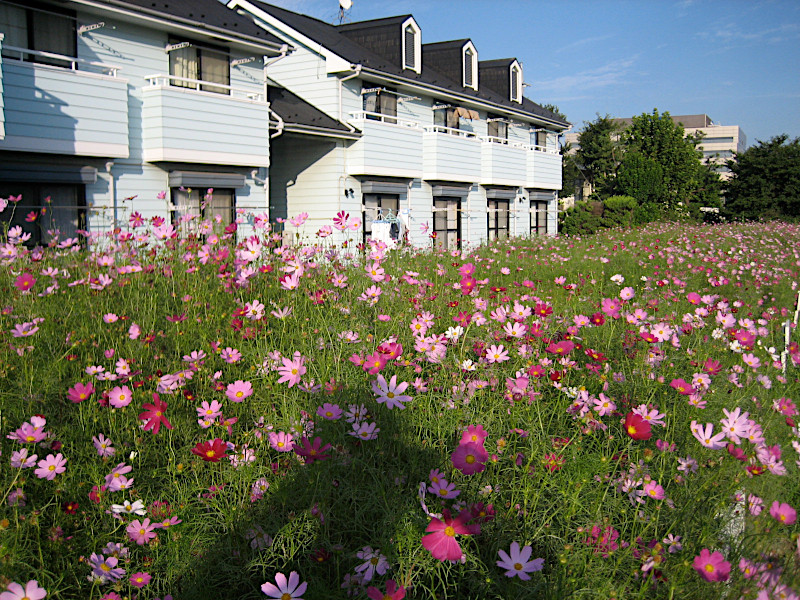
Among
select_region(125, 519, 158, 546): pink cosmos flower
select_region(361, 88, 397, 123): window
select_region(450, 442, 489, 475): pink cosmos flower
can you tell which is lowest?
select_region(125, 519, 158, 546): pink cosmos flower

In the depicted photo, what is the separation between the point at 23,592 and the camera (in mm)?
1503

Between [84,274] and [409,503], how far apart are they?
3.33 metres

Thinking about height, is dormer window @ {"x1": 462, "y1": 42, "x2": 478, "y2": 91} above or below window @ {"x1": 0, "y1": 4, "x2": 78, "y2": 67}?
above

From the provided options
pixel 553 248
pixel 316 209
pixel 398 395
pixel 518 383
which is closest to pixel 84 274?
pixel 398 395

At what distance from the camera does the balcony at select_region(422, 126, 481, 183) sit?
18234 mm

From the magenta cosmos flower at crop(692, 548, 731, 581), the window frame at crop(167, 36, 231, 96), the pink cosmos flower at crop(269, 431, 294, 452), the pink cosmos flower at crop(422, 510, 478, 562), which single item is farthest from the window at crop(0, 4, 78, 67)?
the magenta cosmos flower at crop(692, 548, 731, 581)

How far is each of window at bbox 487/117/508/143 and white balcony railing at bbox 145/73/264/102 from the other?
35.4 ft

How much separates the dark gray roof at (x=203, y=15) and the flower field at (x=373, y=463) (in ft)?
27.8

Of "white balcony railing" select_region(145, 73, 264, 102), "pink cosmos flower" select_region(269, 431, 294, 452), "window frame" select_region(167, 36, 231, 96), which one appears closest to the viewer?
"pink cosmos flower" select_region(269, 431, 294, 452)

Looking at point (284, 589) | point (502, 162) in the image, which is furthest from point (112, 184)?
point (502, 162)

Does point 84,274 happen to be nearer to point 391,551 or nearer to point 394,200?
point 391,551

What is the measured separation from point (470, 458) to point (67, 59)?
10.3m

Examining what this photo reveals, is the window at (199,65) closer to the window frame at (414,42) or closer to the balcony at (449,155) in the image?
the balcony at (449,155)

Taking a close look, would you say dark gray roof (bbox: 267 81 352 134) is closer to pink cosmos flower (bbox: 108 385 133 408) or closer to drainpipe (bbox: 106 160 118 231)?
drainpipe (bbox: 106 160 118 231)
